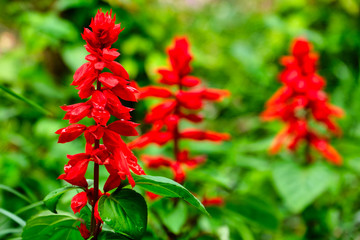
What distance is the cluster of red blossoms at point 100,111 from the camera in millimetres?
572

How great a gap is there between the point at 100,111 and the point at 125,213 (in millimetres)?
151

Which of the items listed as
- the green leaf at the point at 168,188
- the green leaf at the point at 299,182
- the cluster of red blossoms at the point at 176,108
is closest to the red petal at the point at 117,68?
the green leaf at the point at 168,188

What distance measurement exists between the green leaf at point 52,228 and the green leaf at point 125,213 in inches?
4.0

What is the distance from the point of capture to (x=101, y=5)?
2.43 meters

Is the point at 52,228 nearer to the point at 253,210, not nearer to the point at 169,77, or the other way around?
the point at 169,77

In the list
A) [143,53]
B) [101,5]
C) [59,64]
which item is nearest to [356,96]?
[143,53]

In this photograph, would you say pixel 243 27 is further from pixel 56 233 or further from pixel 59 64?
pixel 56 233

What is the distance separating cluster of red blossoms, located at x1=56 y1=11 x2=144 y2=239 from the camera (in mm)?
572

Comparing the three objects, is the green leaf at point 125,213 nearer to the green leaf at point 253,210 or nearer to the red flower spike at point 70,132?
the red flower spike at point 70,132

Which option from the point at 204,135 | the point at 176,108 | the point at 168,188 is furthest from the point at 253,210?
the point at 168,188

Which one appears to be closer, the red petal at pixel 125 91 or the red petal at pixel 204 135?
the red petal at pixel 125 91

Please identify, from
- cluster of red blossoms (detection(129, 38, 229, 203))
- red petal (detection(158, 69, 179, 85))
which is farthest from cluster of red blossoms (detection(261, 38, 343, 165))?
red petal (detection(158, 69, 179, 85))

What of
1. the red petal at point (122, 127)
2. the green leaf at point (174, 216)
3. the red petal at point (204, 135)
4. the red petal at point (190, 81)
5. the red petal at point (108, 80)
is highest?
the red petal at point (108, 80)

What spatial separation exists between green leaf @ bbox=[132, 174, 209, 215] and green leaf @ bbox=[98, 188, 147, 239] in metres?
0.03
